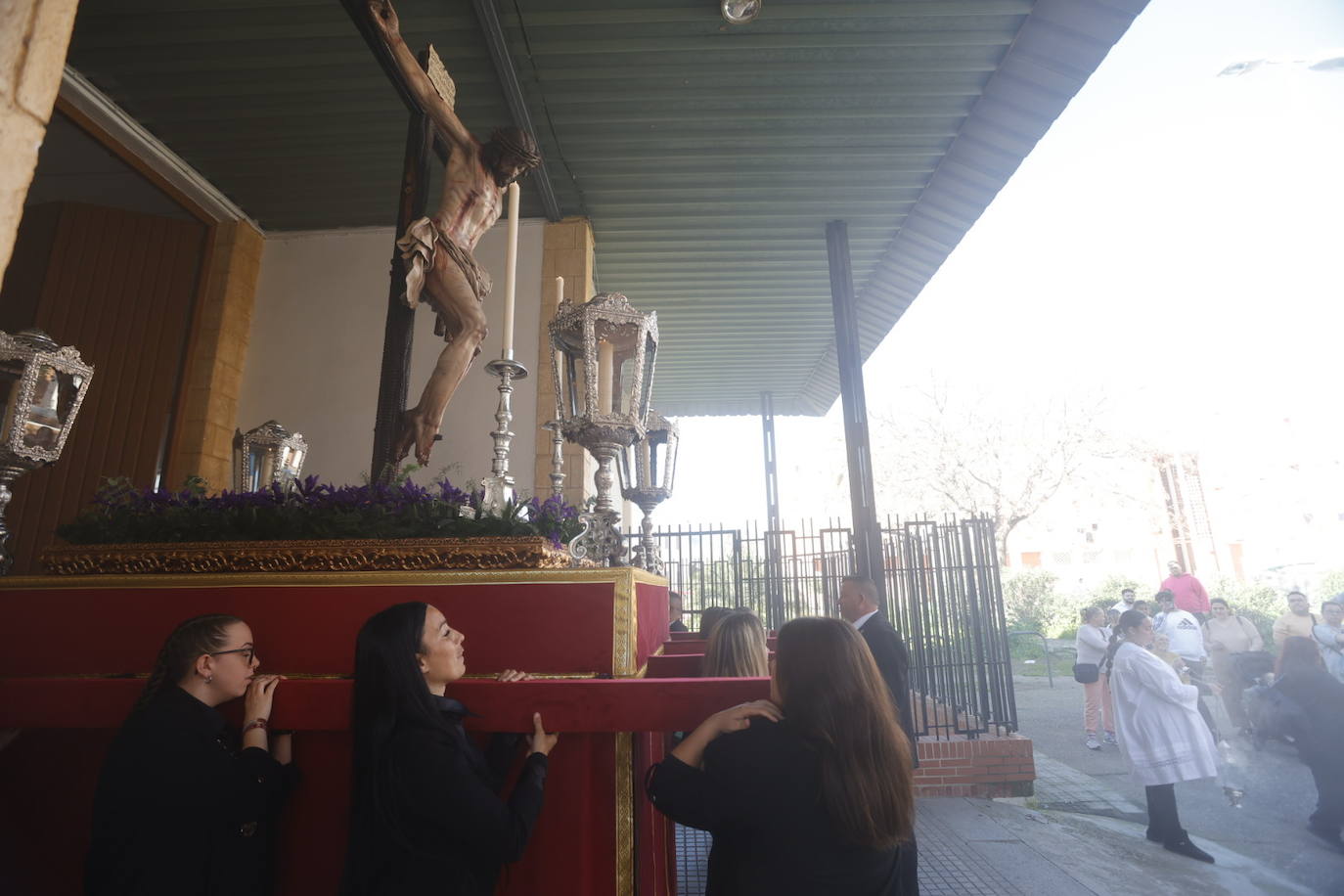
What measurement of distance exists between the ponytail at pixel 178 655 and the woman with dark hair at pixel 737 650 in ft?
5.89

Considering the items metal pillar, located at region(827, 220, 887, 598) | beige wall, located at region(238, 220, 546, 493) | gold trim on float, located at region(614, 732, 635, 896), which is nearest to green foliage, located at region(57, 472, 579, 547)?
gold trim on float, located at region(614, 732, 635, 896)

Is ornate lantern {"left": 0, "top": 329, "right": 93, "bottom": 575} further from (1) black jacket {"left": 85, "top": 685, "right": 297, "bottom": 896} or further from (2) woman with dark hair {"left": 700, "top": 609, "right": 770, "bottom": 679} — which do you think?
(2) woman with dark hair {"left": 700, "top": 609, "right": 770, "bottom": 679}

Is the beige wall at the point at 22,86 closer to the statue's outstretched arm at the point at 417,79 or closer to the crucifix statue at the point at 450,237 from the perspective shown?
the crucifix statue at the point at 450,237

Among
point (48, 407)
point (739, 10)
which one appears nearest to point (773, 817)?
point (48, 407)

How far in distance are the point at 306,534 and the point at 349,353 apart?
5596mm

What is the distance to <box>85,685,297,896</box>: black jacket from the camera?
55.0 inches

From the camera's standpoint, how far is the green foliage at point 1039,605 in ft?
53.7

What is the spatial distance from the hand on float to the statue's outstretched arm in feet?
8.38

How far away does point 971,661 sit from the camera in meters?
6.49

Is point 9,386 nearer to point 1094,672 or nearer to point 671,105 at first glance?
point 671,105

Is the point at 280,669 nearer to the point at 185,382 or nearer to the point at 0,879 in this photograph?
the point at 0,879

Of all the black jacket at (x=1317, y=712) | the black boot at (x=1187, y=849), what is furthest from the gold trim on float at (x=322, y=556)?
the black jacket at (x=1317, y=712)

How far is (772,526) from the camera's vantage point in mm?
10344

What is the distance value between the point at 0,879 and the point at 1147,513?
80.2 feet
